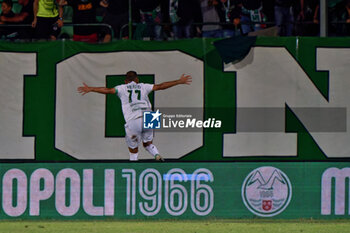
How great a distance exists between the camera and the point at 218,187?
13.2 meters

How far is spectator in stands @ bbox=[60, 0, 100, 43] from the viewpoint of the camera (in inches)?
605

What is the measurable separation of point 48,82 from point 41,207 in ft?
6.41

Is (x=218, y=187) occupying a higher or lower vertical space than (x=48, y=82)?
lower

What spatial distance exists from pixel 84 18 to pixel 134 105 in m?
3.12

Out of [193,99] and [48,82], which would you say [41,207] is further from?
[193,99]

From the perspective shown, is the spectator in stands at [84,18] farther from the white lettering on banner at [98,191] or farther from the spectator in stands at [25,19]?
the white lettering on banner at [98,191]

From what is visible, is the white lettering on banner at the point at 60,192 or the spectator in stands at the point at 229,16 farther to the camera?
the spectator in stands at the point at 229,16

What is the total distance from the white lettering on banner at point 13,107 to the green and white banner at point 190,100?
2 cm

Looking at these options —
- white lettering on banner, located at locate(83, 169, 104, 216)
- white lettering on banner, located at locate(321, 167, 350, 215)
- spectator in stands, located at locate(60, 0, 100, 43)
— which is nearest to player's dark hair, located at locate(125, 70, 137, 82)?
white lettering on banner, located at locate(83, 169, 104, 216)

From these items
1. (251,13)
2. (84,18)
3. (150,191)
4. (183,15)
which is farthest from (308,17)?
(150,191)

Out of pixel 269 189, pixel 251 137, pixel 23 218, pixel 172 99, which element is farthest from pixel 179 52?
pixel 23 218

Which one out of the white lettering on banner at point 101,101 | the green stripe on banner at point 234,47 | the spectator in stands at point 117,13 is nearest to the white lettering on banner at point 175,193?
the white lettering on banner at point 101,101

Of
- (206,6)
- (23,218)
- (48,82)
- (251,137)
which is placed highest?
(206,6)

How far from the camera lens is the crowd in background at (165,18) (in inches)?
606
